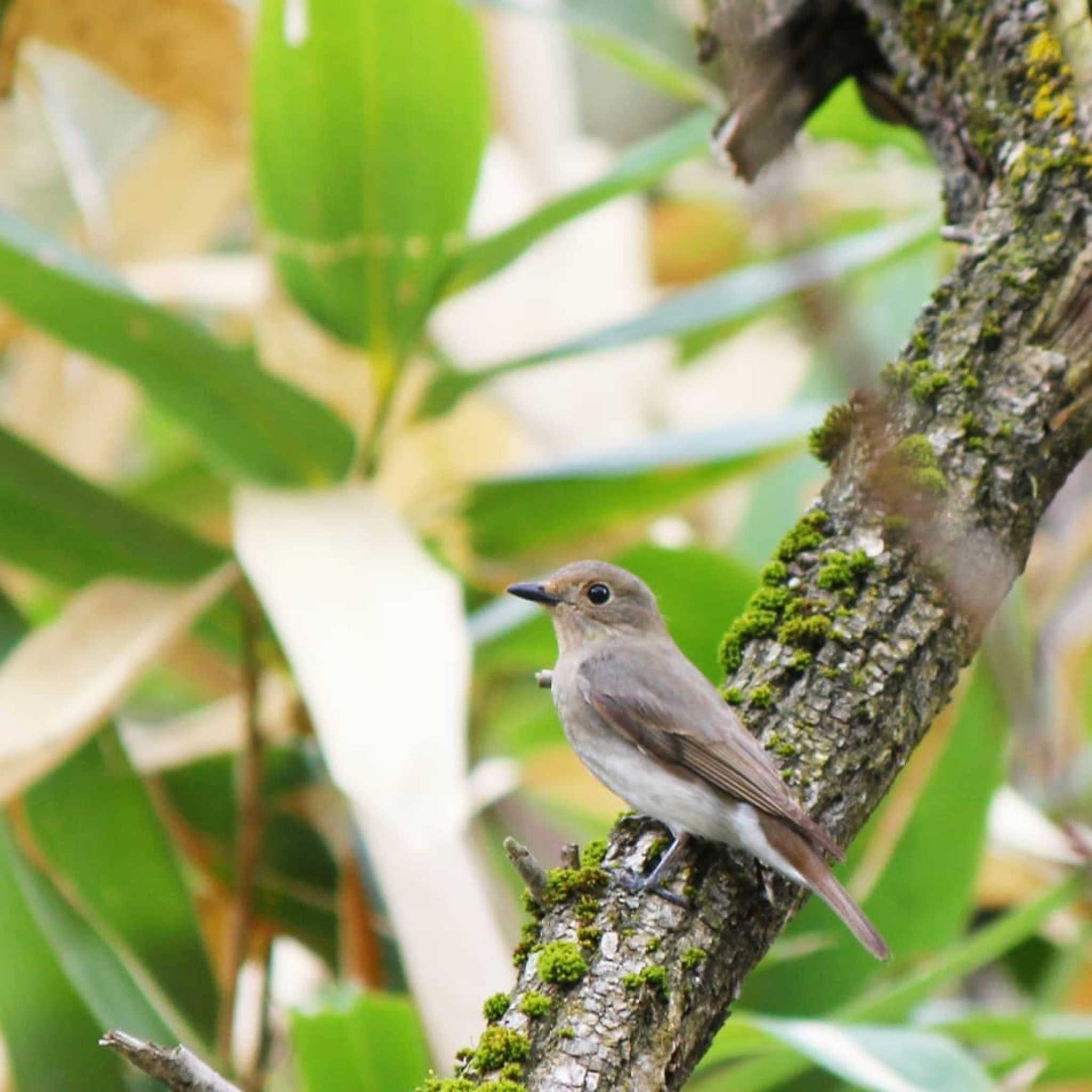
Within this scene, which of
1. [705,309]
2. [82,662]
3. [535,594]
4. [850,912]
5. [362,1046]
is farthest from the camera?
[705,309]

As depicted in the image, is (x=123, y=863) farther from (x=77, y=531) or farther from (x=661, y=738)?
(x=661, y=738)

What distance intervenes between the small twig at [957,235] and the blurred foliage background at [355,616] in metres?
0.82

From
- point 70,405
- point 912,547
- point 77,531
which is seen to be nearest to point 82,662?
point 77,531

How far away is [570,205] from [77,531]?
1.38 m

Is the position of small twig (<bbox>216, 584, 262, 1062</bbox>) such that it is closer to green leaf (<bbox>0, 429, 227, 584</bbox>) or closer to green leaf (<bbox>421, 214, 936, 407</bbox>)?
green leaf (<bbox>0, 429, 227, 584</bbox>)

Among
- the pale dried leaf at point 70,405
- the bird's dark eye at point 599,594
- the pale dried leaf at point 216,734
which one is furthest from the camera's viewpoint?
the pale dried leaf at point 70,405

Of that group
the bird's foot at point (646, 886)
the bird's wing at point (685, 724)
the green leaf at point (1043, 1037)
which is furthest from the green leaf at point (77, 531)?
the green leaf at point (1043, 1037)

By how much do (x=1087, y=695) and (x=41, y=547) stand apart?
305cm

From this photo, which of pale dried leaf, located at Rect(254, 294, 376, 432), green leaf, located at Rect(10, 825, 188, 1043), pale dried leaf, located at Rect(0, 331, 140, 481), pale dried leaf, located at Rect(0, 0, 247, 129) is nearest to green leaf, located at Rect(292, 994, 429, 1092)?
green leaf, located at Rect(10, 825, 188, 1043)

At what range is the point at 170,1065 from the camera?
1644 millimetres

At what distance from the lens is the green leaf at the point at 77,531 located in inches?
139

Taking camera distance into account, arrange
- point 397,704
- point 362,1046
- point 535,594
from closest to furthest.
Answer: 1. point 362,1046
2. point 397,704
3. point 535,594

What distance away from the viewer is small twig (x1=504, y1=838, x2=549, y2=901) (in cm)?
189

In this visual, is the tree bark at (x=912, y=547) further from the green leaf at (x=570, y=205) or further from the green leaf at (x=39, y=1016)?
the green leaf at (x=39, y=1016)
